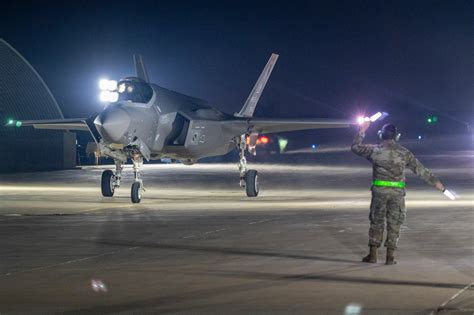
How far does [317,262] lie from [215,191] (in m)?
20.1

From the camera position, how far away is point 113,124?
25297mm

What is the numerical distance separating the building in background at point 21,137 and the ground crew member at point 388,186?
47.0m

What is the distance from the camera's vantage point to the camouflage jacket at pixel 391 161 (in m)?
13.3

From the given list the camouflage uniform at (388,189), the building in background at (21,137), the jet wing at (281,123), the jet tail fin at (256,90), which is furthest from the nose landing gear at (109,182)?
the building in background at (21,137)

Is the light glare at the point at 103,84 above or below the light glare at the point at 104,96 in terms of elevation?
above

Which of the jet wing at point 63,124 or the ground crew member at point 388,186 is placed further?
the jet wing at point 63,124

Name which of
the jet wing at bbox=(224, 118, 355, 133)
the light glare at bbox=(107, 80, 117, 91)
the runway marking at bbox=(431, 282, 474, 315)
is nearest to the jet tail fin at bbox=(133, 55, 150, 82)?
the jet wing at bbox=(224, 118, 355, 133)

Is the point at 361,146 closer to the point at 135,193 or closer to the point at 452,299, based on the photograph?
the point at 452,299

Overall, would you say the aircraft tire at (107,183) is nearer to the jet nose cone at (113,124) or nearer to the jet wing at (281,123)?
the jet nose cone at (113,124)

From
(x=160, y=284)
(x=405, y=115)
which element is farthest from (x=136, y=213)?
(x=405, y=115)

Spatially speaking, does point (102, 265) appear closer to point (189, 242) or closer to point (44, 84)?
point (189, 242)

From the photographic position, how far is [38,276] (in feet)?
38.9

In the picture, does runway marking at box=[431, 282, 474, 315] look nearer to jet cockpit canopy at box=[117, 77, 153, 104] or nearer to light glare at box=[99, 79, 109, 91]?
jet cockpit canopy at box=[117, 77, 153, 104]

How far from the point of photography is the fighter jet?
85.8 feet
